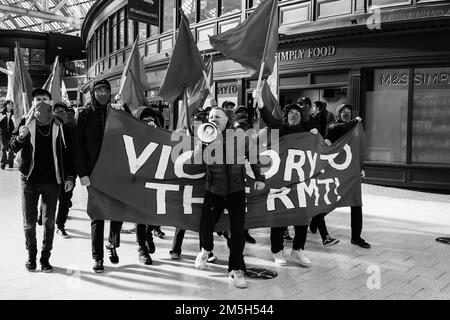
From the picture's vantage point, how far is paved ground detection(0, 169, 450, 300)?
450cm

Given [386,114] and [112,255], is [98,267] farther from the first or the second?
[386,114]

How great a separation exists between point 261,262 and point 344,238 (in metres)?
1.85

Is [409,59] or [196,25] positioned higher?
[196,25]

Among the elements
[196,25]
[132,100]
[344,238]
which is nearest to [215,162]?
[344,238]

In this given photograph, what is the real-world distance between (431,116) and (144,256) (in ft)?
29.2

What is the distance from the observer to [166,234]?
23.5ft

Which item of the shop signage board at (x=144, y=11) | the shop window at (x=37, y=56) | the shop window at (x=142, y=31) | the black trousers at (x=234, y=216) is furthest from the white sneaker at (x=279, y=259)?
the shop window at (x=37, y=56)

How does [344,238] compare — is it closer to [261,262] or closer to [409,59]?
[261,262]

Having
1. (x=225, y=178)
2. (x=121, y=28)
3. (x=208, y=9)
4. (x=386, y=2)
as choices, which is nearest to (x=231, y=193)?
(x=225, y=178)

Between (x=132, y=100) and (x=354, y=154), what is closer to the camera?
(x=354, y=154)

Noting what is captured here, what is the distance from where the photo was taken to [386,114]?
12.4m

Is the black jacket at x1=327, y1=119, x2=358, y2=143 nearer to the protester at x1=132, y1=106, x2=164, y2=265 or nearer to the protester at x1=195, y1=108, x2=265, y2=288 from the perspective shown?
the protester at x1=195, y1=108, x2=265, y2=288

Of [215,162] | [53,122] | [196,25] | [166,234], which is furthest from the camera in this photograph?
[196,25]

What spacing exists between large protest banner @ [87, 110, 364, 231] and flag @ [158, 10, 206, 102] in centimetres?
161
